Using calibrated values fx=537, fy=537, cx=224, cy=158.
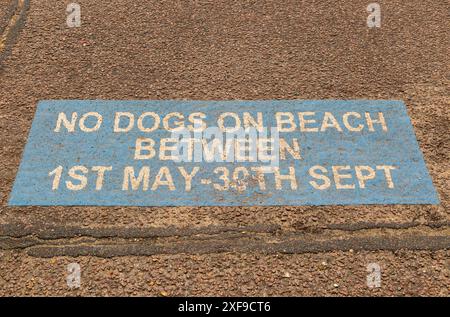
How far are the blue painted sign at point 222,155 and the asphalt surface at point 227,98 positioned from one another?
0.15 meters

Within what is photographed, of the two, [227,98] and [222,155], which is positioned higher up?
[227,98]

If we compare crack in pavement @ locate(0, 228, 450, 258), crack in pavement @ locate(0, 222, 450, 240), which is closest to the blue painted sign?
crack in pavement @ locate(0, 222, 450, 240)

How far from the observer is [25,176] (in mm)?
5426

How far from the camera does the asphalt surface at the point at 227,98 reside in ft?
15.1

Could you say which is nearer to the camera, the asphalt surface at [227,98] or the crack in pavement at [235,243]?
the asphalt surface at [227,98]

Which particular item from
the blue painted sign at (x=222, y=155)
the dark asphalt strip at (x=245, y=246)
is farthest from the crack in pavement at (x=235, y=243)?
the blue painted sign at (x=222, y=155)

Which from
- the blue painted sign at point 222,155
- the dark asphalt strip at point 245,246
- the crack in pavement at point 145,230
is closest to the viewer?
the dark asphalt strip at point 245,246

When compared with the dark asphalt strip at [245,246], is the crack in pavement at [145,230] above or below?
above

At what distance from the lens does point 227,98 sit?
6.33m

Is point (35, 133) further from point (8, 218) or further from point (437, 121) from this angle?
point (437, 121)

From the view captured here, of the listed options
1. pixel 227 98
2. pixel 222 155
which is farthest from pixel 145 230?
pixel 227 98

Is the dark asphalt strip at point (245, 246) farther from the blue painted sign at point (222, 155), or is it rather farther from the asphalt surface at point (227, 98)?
the blue painted sign at point (222, 155)

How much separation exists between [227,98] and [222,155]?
985mm

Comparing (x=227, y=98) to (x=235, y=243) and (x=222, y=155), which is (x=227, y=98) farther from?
(x=235, y=243)
